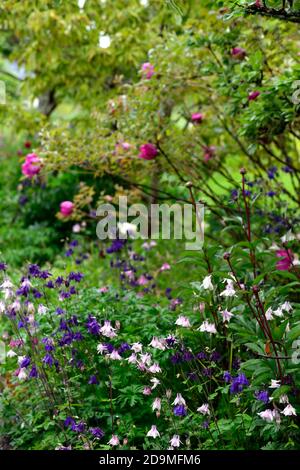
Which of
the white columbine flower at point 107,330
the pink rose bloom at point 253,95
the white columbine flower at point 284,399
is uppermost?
the pink rose bloom at point 253,95

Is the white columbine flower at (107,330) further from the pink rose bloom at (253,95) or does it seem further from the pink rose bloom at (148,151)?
the pink rose bloom at (148,151)

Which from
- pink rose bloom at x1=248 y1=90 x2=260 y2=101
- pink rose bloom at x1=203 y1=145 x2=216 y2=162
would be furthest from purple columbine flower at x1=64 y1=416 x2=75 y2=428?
pink rose bloom at x1=203 y1=145 x2=216 y2=162

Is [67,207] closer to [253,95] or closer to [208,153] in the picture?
[208,153]

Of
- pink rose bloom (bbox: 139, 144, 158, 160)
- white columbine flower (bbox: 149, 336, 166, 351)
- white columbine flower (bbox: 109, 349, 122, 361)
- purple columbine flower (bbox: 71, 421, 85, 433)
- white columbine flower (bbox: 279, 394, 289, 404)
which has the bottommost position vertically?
purple columbine flower (bbox: 71, 421, 85, 433)

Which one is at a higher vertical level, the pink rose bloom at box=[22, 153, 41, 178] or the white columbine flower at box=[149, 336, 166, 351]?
the pink rose bloom at box=[22, 153, 41, 178]

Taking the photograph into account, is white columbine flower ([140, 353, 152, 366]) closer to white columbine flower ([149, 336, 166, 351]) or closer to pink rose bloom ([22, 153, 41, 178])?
white columbine flower ([149, 336, 166, 351])

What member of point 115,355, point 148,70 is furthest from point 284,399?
point 148,70

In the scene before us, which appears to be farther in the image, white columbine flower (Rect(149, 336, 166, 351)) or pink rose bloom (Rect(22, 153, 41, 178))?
pink rose bloom (Rect(22, 153, 41, 178))

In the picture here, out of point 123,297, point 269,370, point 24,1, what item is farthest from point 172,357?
point 24,1

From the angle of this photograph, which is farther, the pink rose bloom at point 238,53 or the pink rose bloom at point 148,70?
the pink rose bloom at point 148,70

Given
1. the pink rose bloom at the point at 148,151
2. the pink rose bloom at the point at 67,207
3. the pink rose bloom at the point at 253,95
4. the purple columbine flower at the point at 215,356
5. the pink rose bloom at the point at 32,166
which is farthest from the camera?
the pink rose bloom at the point at 67,207

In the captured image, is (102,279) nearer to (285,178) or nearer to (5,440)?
(5,440)

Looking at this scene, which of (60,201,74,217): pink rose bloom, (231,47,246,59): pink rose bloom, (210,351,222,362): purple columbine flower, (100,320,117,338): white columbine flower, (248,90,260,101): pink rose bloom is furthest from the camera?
(60,201,74,217): pink rose bloom

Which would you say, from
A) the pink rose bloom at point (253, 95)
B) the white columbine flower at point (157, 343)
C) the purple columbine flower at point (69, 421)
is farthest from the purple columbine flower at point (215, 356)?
the pink rose bloom at point (253, 95)
